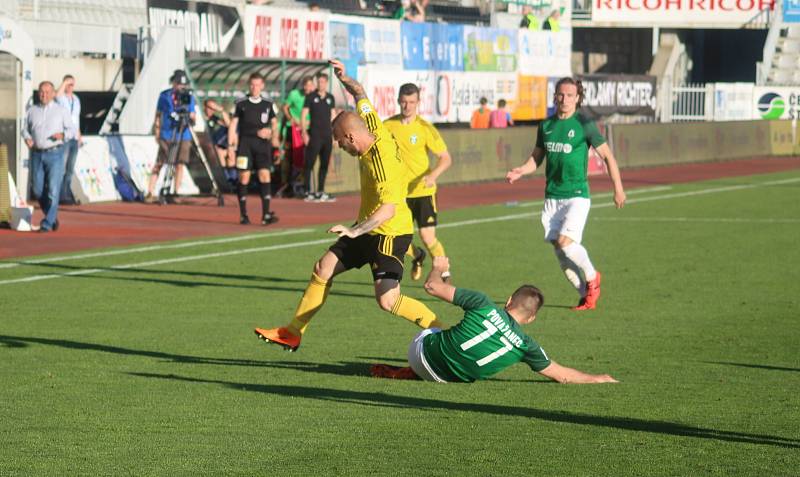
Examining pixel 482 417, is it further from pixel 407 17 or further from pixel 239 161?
pixel 407 17

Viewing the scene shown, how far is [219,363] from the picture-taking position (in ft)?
34.4

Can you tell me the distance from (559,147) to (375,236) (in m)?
4.00

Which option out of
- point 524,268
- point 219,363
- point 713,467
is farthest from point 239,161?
point 713,467

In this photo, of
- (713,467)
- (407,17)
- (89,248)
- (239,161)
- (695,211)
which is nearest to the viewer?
(713,467)

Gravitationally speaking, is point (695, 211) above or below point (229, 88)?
below

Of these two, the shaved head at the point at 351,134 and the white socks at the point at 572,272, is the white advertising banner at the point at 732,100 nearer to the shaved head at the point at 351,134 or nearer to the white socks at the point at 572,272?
the white socks at the point at 572,272

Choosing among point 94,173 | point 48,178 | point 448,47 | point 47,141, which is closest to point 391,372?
point 48,178

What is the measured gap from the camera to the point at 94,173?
2503cm

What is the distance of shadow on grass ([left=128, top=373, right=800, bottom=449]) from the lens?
8.05 m

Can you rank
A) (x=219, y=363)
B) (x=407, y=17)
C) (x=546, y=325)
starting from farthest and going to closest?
(x=407, y=17)
(x=546, y=325)
(x=219, y=363)

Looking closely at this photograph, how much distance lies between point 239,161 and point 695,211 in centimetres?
801

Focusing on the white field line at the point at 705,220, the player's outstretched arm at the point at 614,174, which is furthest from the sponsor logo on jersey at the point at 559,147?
the white field line at the point at 705,220

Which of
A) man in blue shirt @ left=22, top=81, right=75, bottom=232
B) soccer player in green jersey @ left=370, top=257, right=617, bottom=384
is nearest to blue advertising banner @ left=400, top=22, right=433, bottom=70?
man in blue shirt @ left=22, top=81, right=75, bottom=232

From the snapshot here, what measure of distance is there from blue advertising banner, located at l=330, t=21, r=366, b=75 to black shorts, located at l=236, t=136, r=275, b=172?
14383mm
